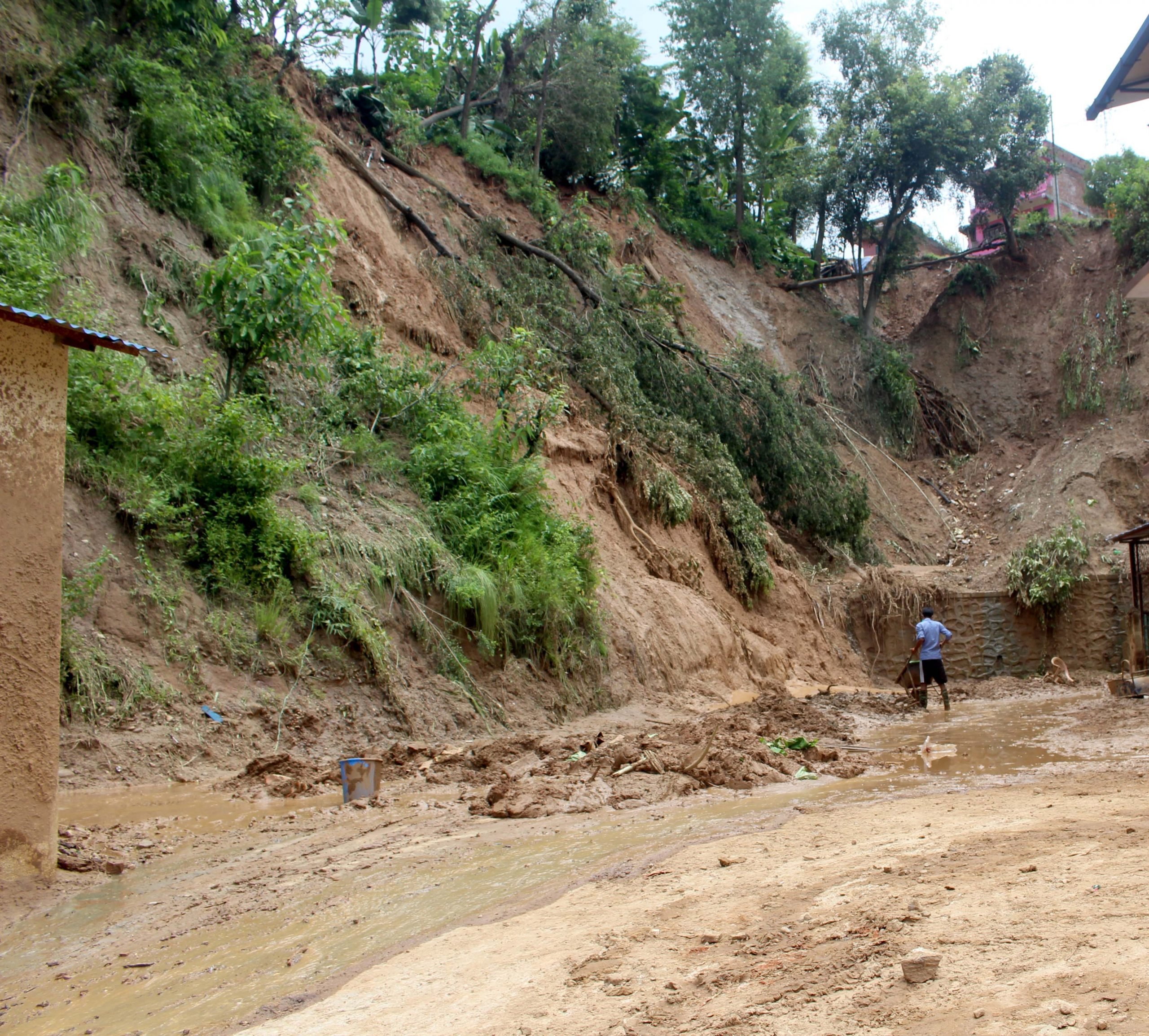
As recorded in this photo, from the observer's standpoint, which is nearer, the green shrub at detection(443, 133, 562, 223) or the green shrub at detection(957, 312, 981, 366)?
the green shrub at detection(443, 133, 562, 223)

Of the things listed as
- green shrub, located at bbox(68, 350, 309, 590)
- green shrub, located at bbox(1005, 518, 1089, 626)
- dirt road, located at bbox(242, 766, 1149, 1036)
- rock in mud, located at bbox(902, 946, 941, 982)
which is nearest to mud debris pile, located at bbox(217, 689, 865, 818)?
dirt road, located at bbox(242, 766, 1149, 1036)

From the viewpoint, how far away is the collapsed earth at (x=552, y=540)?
3.88 meters

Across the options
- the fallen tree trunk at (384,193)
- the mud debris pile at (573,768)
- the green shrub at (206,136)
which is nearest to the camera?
the mud debris pile at (573,768)

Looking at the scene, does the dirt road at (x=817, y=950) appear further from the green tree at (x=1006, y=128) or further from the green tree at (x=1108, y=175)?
the green tree at (x=1108, y=175)

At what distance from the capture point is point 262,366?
12.0 metres

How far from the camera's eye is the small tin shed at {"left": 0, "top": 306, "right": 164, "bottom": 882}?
5199 millimetres

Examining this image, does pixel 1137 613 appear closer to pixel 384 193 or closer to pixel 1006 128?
pixel 384 193

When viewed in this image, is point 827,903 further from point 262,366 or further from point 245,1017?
point 262,366

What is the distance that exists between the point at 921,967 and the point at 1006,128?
28334 mm

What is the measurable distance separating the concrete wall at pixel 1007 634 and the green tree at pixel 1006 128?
1278 cm

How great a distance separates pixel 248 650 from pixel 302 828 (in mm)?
2867

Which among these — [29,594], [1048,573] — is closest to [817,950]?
[29,594]

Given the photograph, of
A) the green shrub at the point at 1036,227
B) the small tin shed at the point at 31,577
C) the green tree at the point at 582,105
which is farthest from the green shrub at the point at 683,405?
the green shrub at the point at 1036,227

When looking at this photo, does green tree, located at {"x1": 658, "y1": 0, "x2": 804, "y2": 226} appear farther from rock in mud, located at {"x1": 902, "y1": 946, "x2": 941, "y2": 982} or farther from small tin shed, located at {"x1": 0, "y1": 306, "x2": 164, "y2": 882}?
rock in mud, located at {"x1": 902, "y1": 946, "x2": 941, "y2": 982}
